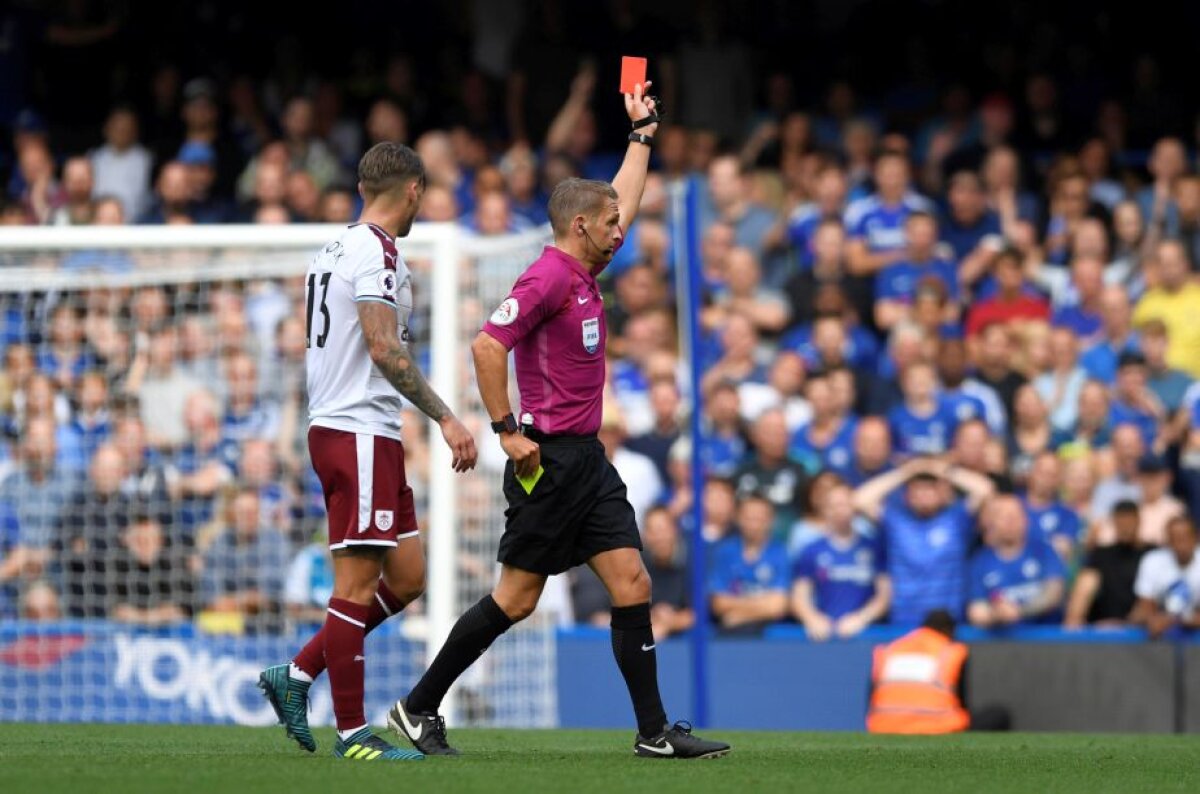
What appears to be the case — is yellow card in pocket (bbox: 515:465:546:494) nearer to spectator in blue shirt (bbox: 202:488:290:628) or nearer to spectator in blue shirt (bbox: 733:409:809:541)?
spectator in blue shirt (bbox: 202:488:290:628)

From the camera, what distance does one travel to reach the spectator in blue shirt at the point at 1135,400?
43.0ft

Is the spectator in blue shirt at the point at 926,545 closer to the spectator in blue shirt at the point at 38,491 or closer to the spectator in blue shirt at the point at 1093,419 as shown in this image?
the spectator in blue shirt at the point at 1093,419

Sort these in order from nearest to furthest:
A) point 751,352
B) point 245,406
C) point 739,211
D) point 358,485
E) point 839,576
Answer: point 358,485
point 245,406
point 839,576
point 751,352
point 739,211

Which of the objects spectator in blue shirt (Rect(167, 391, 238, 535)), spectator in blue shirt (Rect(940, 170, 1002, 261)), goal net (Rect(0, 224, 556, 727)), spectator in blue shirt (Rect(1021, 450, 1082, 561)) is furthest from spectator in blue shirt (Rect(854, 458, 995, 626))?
spectator in blue shirt (Rect(167, 391, 238, 535))

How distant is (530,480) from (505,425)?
243 mm

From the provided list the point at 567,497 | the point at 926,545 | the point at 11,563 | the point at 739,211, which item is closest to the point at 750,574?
the point at 926,545

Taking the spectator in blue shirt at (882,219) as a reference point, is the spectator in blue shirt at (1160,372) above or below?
below

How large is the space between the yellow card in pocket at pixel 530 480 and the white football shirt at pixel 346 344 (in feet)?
1.56

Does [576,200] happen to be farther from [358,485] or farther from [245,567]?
[245,567]

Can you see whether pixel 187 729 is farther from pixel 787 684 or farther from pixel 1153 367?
pixel 1153 367

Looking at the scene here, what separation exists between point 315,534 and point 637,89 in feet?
16.3

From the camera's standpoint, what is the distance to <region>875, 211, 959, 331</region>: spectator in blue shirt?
562 inches

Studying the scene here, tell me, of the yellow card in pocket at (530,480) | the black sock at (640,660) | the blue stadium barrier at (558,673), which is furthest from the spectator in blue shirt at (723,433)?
the yellow card in pocket at (530,480)

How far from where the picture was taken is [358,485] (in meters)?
7.06
